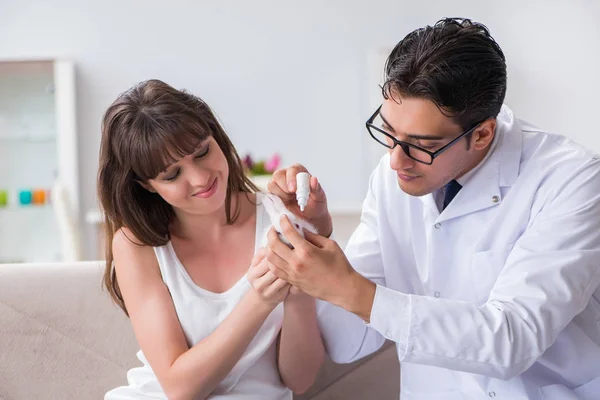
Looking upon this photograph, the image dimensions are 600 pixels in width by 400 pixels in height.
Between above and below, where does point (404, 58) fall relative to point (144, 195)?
above

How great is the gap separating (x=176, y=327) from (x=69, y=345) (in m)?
0.36

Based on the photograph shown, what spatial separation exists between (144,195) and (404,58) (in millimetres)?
697

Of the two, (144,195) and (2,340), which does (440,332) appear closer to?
(144,195)

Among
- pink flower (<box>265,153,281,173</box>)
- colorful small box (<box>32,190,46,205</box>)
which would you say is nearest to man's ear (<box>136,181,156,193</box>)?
pink flower (<box>265,153,281,173</box>)

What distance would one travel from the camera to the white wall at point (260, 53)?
5.26 meters

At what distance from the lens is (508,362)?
1.52m

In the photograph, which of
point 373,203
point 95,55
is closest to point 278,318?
point 373,203

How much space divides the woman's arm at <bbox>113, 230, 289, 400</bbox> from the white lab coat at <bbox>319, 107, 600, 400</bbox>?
0.25m

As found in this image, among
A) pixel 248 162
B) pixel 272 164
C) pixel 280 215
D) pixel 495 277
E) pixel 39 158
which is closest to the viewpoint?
pixel 280 215

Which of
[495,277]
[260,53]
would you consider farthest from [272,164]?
[495,277]

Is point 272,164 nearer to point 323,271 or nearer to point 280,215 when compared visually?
point 280,215

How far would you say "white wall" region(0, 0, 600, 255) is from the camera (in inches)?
207

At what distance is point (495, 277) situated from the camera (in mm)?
1761

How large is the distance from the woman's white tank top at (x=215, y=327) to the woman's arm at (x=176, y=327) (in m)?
0.03
